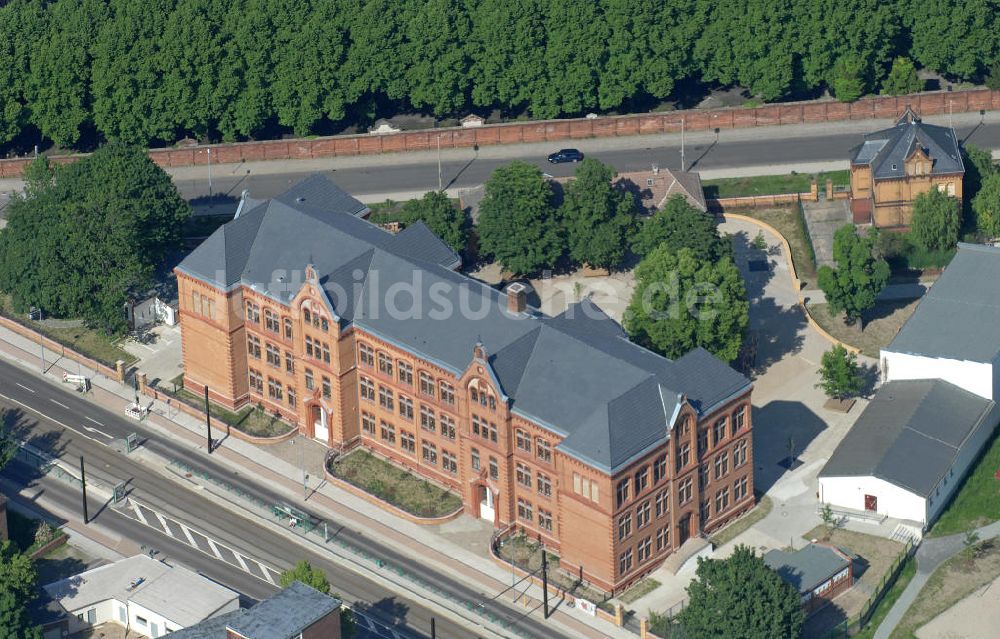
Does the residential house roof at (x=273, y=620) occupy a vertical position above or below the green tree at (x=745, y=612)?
above

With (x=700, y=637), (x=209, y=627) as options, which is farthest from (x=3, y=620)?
(x=700, y=637)

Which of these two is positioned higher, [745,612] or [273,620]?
[273,620]

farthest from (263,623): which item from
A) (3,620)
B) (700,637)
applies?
(700,637)

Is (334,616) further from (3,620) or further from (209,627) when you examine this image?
(3,620)

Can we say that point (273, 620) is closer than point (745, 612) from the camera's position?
Yes

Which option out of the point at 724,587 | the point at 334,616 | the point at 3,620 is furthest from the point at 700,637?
the point at 3,620

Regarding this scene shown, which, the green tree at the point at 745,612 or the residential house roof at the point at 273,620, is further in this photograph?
the green tree at the point at 745,612

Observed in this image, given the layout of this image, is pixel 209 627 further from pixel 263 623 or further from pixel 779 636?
pixel 779 636
